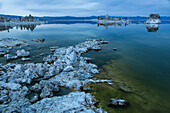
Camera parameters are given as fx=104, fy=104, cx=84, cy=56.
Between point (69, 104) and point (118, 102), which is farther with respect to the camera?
point (118, 102)

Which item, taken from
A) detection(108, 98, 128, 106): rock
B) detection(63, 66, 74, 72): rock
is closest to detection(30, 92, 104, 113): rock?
detection(108, 98, 128, 106): rock

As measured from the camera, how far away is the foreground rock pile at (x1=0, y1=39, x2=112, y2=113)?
8.09 metres

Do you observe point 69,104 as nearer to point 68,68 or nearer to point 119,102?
point 119,102

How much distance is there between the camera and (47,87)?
1075 cm

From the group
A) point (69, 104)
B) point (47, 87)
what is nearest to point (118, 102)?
point (69, 104)

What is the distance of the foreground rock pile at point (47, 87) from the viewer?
809 centimetres

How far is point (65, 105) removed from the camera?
26.6 feet

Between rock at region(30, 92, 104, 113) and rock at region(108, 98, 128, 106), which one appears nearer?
rock at region(30, 92, 104, 113)

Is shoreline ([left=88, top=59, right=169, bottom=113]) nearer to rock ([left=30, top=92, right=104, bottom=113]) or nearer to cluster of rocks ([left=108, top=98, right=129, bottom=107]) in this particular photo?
cluster of rocks ([left=108, top=98, right=129, bottom=107])

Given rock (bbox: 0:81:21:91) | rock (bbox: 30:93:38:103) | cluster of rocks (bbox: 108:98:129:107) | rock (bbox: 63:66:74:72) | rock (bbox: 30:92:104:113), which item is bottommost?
cluster of rocks (bbox: 108:98:129:107)

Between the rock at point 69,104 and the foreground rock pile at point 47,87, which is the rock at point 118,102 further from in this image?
the rock at point 69,104

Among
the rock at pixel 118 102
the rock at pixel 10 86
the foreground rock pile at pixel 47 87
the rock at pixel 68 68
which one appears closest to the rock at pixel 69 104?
the foreground rock pile at pixel 47 87

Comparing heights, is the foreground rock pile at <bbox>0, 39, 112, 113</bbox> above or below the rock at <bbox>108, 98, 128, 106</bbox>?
above

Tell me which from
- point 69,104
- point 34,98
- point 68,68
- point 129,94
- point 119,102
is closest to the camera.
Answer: point 69,104
